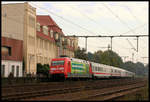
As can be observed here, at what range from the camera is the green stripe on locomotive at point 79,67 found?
3895cm

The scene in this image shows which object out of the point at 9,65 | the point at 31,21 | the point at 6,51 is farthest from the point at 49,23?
the point at 9,65

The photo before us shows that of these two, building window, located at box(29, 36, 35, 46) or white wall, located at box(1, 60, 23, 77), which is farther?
building window, located at box(29, 36, 35, 46)

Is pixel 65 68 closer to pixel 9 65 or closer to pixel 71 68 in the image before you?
pixel 71 68

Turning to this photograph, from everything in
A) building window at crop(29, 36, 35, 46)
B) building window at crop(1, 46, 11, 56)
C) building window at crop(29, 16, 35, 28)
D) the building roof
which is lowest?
building window at crop(1, 46, 11, 56)

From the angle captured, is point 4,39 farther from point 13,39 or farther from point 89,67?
point 89,67

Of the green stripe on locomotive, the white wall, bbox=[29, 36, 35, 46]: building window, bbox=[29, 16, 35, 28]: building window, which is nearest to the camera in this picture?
the green stripe on locomotive

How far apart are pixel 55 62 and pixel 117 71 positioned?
3642 centimetres

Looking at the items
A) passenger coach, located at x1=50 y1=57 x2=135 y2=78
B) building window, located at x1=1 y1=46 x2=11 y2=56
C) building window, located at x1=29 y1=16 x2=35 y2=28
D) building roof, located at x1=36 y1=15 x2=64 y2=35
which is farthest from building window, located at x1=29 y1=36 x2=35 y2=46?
passenger coach, located at x1=50 y1=57 x2=135 y2=78

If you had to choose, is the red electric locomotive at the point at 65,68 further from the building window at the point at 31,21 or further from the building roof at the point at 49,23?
the building roof at the point at 49,23

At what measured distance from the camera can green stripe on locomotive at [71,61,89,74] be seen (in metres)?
39.0

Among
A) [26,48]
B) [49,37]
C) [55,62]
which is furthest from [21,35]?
[55,62]

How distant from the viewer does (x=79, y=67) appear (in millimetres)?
41281

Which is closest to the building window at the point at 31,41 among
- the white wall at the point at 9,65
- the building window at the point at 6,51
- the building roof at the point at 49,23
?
the white wall at the point at 9,65

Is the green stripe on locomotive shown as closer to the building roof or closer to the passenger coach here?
the passenger coach
